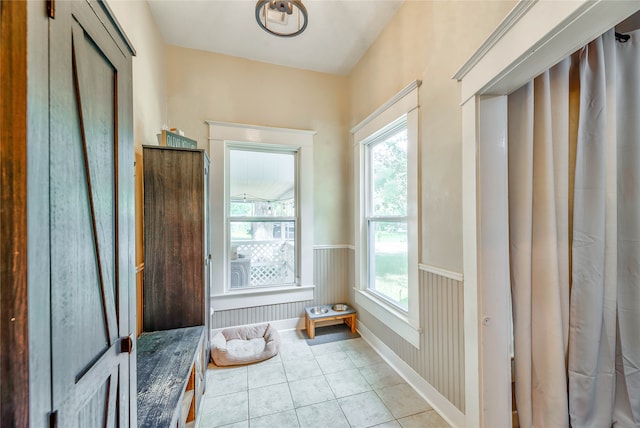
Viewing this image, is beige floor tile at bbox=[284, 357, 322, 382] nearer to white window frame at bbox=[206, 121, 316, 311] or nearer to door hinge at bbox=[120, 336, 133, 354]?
white window frame at bbox=[206, 121, 316, 311]

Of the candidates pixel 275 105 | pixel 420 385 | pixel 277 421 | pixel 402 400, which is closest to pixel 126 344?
pixel 277 421

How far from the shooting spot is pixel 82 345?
0.54 metres

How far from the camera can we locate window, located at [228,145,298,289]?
9.23 feet

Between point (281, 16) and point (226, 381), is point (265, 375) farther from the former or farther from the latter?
point (281, 16)

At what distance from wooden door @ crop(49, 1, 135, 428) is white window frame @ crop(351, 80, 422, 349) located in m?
1.76

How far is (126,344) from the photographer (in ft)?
2.38

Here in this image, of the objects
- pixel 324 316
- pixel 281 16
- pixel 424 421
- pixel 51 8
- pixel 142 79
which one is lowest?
pixel 424 421

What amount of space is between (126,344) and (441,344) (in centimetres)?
176

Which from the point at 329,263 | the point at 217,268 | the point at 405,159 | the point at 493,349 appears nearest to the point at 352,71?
the point at 405,159

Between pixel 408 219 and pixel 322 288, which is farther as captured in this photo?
pixel 322 288

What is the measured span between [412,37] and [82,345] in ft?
8.30

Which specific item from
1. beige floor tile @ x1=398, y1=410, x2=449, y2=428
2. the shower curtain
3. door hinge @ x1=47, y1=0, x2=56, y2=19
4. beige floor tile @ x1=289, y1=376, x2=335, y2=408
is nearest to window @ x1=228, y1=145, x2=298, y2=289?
beige floor tile @ x1=289, y1=376, x2=335, y2=408

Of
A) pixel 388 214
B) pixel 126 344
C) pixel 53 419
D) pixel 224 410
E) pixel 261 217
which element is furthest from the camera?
pixel 261 217


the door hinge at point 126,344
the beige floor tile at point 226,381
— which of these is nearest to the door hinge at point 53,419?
the door hinge at point 126,344
